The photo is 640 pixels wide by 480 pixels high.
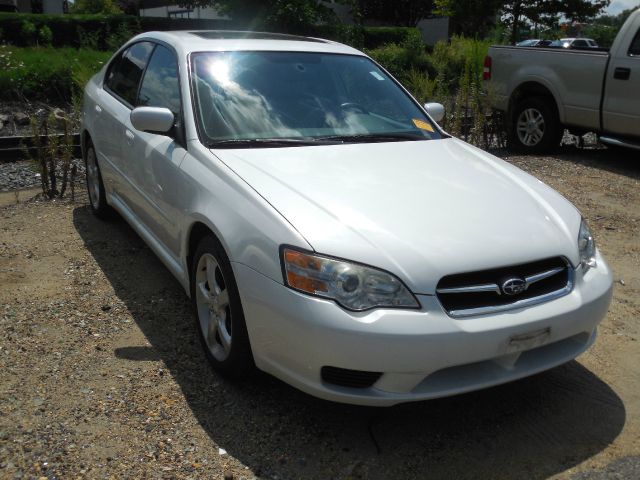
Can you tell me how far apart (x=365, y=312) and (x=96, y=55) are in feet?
44.7

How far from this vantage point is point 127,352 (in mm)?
3830

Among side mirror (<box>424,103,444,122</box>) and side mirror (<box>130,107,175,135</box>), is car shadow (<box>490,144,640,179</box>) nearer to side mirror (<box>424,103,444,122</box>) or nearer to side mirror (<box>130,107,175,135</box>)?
side mirror (<box>424,103,444,122</box>)

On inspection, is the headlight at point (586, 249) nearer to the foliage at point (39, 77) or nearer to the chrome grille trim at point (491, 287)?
the chrome grille trim at point (491, 287)

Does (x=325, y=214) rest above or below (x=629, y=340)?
above

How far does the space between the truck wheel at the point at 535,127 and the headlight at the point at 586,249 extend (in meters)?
6.05

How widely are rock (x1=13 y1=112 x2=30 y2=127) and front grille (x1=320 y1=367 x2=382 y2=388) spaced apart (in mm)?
9433

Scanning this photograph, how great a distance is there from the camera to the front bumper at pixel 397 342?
271 centimetres

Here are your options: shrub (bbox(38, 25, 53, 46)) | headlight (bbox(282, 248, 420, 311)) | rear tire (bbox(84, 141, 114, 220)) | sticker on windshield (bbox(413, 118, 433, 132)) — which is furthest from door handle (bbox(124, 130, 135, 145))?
shrub (bbox(38, 25, 53, 46))

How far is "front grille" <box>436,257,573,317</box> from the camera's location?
2.83m

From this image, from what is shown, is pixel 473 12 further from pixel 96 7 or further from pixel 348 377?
pixel 348 377

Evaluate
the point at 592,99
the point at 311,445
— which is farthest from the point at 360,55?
the point at 592,99

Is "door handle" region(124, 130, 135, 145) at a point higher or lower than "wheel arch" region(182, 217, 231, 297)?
higher

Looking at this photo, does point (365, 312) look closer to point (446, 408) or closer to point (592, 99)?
point (446, 408)

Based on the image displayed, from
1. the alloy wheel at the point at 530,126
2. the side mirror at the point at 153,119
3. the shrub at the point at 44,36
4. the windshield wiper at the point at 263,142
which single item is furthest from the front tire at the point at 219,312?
the shrub at the point at 44,36
